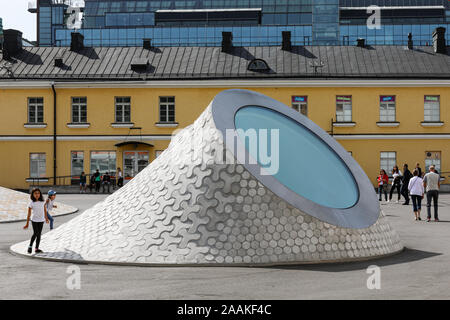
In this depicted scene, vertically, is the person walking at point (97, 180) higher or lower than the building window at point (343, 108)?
lower

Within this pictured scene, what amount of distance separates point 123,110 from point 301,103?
11573mm

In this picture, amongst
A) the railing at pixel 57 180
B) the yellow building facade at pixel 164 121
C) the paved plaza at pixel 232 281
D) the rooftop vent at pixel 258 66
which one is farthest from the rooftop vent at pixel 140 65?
the paved plaza at pixel 232 281

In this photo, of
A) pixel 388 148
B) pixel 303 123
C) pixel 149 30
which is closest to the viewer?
pixel 303 123

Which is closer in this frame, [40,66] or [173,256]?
[173,256]

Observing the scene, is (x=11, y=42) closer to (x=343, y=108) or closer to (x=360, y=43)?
(x=343, y=108)

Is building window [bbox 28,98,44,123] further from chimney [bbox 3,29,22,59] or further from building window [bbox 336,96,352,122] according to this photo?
building window [bbox 336,96,352,122]

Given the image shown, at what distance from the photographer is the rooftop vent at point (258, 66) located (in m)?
40.5

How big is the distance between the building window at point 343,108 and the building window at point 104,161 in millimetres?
14769

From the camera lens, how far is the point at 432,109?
1575 inches

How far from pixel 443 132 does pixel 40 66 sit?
88.0ft

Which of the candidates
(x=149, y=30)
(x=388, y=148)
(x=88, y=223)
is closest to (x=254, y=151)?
(x=88, y=223)

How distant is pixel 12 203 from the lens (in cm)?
2025

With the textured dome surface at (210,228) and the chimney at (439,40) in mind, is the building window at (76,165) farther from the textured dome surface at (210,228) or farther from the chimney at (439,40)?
the textured dome surface at (210,228)

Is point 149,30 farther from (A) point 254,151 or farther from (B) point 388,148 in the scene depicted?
(A) point 254,151
